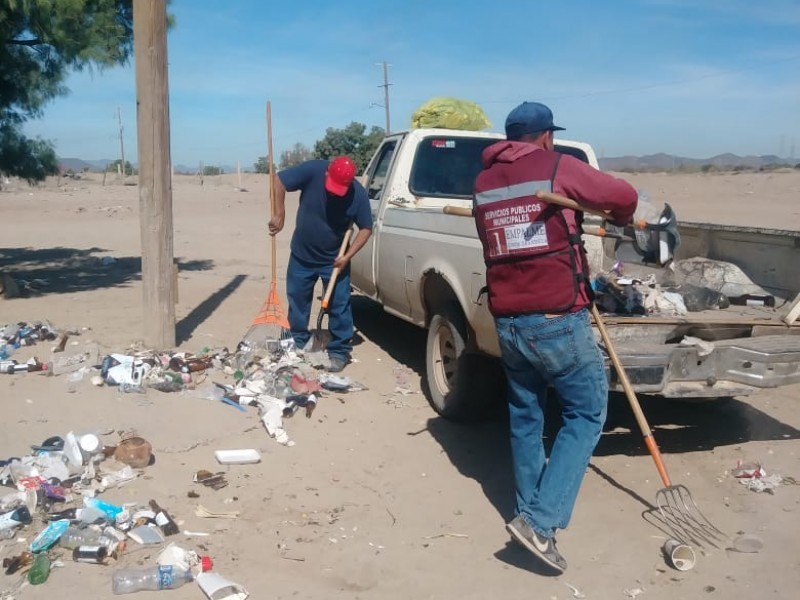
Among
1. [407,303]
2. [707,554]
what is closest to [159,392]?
[407,303]

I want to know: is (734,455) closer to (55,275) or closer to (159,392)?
(159,392)

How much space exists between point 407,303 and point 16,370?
9.92 ft

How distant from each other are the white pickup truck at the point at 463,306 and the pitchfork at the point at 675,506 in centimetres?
18

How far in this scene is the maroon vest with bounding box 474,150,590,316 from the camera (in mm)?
3680

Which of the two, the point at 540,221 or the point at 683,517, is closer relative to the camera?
the point at 540,221

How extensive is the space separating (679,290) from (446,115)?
3353mm

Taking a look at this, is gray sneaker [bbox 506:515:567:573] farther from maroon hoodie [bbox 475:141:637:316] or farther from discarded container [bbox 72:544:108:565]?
discarded container [bbox 72:544:108:565]

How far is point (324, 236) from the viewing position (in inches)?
272

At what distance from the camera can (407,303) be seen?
21.5 ft

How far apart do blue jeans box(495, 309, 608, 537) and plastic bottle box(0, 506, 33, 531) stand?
2470 mm

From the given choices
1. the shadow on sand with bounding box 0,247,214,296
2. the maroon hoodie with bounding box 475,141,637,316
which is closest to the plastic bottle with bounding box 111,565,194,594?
the maroon hoodie with bounding box 475,141,637,316

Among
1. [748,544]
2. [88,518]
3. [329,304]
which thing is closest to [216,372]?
[329,304]

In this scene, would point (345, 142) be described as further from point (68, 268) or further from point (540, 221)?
point (540, 221)

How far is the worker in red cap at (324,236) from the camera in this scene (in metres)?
6.82
